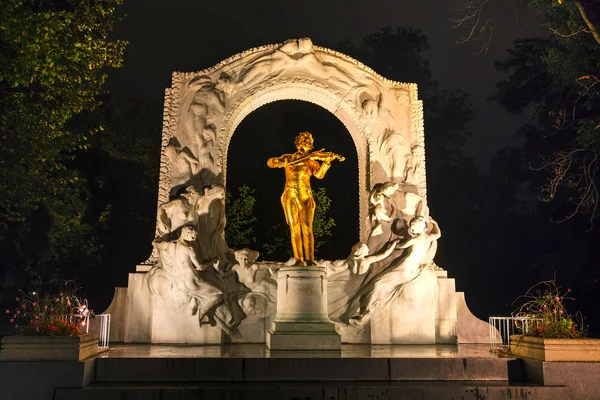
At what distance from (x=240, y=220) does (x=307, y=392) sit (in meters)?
9.22

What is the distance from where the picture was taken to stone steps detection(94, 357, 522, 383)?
684 cm

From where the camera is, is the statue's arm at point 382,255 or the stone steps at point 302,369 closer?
the stone steps at point 302,369

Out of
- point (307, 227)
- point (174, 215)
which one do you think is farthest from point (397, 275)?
point (174, 215)

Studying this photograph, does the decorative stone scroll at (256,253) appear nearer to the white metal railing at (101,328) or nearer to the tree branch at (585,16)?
the white metal railing at (101,328)

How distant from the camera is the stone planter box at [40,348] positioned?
645cm

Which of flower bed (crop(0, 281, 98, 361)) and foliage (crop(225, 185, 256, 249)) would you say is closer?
flower bed (crop(0, 281, 98, 361))

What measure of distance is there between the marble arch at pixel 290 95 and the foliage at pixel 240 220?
143 inches

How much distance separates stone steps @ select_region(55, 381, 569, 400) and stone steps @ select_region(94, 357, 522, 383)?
24 cm

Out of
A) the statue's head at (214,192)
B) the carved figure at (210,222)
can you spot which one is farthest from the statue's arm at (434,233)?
the statue's head at (214,192)

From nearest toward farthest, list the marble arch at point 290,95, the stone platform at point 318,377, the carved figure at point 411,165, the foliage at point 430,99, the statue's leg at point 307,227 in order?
the stone platform at point 318,377, the statue's leg at point 307,227, the marble arch at point 290,95, the carved figure at point 411,165, the foliage at point 430,99

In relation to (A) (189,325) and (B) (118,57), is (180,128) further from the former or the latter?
(A) (189,325)

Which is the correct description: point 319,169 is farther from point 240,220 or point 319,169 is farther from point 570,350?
point 240,220

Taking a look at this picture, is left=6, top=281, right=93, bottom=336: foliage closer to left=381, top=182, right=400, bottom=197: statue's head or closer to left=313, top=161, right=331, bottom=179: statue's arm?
left=313, top=161, right=331, bottom=179: statue's arm

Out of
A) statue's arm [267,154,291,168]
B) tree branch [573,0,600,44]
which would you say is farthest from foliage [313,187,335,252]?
tree branch [573,0,600,44]
